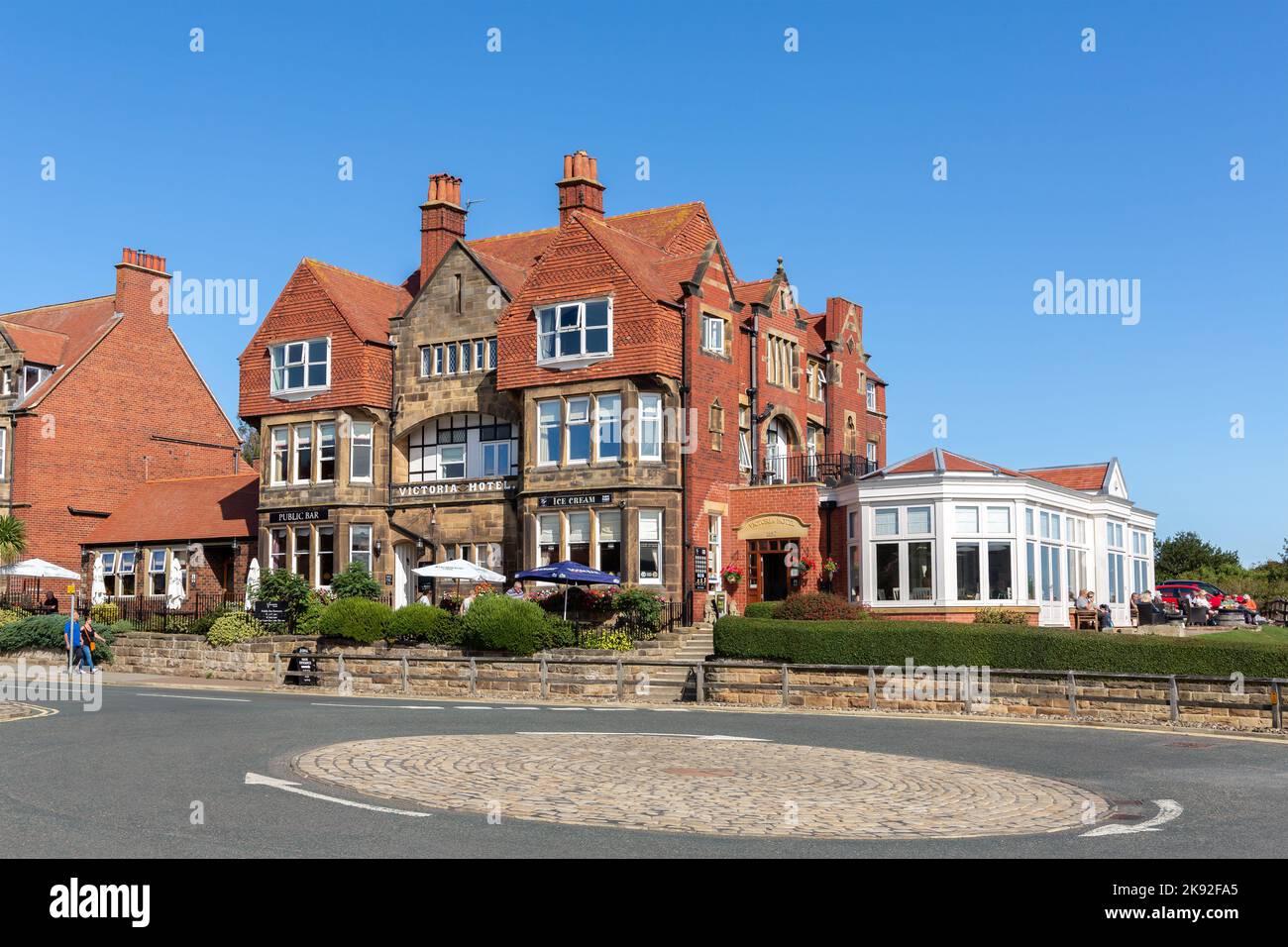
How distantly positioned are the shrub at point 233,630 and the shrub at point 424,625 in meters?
5.94

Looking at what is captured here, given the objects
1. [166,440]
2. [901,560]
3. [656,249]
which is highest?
[656,249]

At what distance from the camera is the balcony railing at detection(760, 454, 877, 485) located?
41812mm

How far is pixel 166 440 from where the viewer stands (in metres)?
56.1

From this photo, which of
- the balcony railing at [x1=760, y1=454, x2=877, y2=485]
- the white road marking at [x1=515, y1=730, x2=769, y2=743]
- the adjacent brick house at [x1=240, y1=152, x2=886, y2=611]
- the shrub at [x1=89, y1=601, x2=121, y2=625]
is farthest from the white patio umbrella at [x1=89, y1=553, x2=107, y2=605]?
the white road marking at [x1=515, y1=730, x2=769, y2=743]

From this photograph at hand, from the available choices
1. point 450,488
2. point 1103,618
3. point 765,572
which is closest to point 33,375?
point 450,488

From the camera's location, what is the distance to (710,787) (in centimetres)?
1426

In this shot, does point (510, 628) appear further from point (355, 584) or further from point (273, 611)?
point (273, 611)

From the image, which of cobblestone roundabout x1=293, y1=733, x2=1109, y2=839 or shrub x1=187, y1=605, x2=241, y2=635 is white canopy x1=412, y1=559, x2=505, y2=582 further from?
cobblestone roundabout x1=293, y1=733, x2=1109, y2=839

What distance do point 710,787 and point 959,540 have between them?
21222mm

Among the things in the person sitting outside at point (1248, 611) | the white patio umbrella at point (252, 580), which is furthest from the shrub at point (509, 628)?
the person sitting outside at point (1248, 611)

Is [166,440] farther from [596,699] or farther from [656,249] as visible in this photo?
[596,699]
